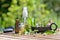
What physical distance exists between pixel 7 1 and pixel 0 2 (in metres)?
0.27

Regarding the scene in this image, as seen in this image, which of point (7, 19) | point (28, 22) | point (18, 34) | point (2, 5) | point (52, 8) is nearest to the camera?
point (18, 34)

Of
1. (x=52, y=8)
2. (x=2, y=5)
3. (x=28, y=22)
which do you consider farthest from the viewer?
(x=52, y=8)

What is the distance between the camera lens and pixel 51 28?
2.96 metres

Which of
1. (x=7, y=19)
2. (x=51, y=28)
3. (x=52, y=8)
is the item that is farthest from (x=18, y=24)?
(x=52, y=8)

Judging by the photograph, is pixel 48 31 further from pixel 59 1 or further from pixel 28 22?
pixel 59 1

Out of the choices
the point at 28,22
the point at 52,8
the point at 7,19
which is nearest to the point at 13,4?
the point at 7,19

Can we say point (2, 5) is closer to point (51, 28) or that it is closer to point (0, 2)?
point (0, 2)

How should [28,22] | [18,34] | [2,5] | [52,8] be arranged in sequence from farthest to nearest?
[52,8]
[2,5]
[28,22]
[18,34]

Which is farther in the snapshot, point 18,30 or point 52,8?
point 52,8

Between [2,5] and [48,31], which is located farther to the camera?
[2,5]

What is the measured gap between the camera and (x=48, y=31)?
2.98 meters

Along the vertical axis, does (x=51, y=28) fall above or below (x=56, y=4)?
below

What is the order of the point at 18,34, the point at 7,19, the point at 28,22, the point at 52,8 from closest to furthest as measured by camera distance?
the point at 18,34
the point at 28,22
the point at 7,19
the point at 52,8

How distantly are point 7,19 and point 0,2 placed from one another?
3.72 ft
